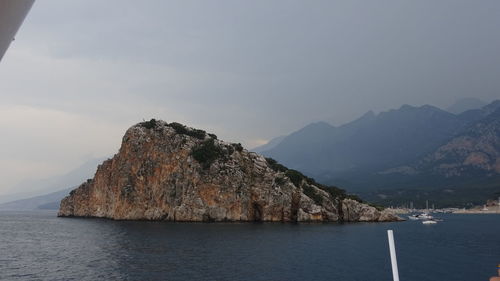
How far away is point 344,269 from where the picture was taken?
53.2 m

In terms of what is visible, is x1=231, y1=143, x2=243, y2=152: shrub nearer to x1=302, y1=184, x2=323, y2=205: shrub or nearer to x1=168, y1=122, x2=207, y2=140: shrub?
x1=168, y1=122, x2=207, y2=140: shrub

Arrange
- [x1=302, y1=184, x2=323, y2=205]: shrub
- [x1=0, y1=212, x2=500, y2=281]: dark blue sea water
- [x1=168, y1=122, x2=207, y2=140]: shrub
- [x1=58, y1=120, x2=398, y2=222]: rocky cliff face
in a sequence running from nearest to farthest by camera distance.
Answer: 1. [x1=0, y1=212, x2=500, y2=281]: dark blue sea water
2. [x1=58, y1=120, x2=398, y2=222]: rocky cliff face
3. [x1=302, y1=184, x2=323, y2=205]: shrub
4. [x1=168, y1=122, x2=207, y2=140]: shrub

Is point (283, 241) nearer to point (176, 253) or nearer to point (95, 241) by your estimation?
point (176, 253)

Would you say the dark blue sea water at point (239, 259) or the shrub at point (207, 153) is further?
the shrub at point (207, 153)

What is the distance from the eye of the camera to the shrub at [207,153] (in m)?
153

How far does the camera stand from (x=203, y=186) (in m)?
147

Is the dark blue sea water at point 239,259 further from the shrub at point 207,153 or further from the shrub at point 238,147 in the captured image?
the shrub at point 238,147

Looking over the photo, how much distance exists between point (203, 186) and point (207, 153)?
50.9ft

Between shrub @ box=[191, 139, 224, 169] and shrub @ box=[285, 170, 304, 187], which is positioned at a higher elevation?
shrub @ box=[191, 139, 224, 169]

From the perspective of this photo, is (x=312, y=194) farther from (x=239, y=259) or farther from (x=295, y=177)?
(x=239, y=259)

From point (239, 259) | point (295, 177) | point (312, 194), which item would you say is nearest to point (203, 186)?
point (295, 177)

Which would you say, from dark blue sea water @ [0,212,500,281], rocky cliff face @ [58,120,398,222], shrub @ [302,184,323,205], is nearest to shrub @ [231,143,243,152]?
rocky cliff face @ [58,120,398,222]

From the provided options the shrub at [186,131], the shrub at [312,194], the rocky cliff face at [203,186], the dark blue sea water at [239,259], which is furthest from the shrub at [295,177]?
the dark blue sea water at [239,259]

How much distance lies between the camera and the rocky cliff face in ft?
481
